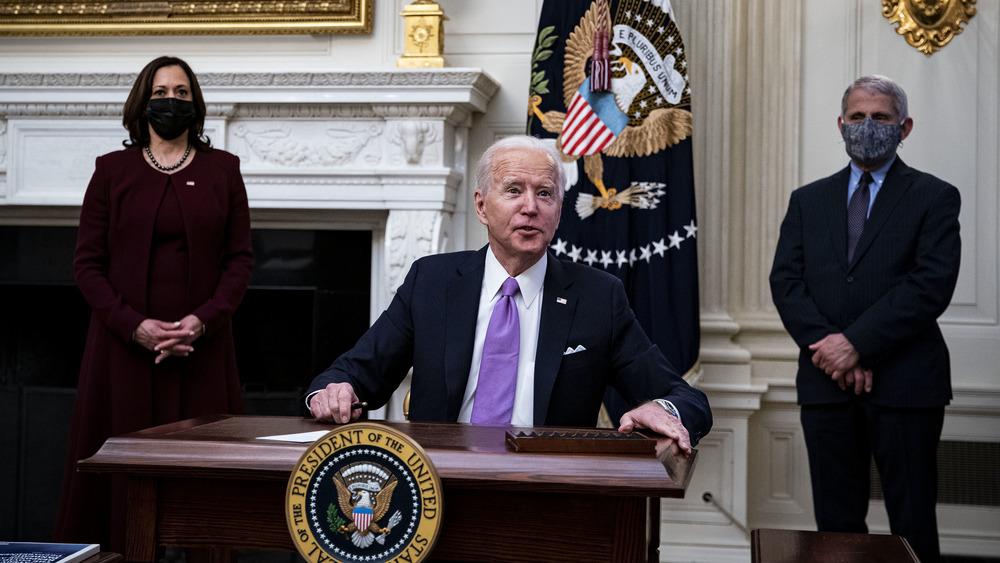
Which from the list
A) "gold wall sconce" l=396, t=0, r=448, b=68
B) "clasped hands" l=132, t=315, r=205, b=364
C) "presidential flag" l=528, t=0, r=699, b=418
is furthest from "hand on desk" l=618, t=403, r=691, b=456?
"gold wall sconce" l=396, t=0, r=448, b=68

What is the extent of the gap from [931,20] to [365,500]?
3552 millimetres

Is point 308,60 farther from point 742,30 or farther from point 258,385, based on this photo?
point 742,30

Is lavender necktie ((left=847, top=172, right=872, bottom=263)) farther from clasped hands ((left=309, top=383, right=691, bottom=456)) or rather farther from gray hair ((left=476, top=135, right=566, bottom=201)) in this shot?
clasped hands ((left=309, top=383, right=691, bottom=456))

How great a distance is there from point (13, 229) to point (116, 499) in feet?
7.68

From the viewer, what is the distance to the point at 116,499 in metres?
2.73

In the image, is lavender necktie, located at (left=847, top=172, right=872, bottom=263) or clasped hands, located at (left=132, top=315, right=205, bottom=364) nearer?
clasped hands, located at (left=132, top=315, right=205, bottom=364)

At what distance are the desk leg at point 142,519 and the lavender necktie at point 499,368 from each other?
70 centimetres

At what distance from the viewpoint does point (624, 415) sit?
5.74ft

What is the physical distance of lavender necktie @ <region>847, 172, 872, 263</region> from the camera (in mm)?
3127

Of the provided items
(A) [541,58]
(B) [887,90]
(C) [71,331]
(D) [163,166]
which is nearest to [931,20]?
(B) [887,90]

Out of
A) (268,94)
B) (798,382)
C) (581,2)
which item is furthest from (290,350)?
(798,382)

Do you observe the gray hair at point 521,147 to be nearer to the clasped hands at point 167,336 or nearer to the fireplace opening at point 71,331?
the clasped hands at point 167,336

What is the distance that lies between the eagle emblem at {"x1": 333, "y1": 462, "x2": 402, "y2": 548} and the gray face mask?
7.56ft

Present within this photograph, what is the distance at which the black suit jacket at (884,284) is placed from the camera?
2982 millimetres
